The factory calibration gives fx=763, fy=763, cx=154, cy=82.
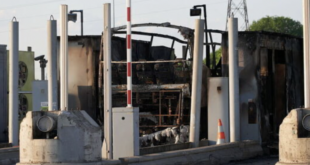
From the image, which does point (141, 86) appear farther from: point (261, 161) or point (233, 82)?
point (261, 161)

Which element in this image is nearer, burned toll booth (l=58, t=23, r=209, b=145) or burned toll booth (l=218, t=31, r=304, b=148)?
burned toll booth (l=218, t=31, r=304, b=148)

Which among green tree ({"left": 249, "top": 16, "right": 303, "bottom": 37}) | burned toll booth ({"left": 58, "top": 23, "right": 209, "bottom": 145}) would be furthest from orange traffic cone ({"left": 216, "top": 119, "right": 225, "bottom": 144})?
green tree ({"left": 249, "top": 16, "right": 303, "bottom": 37})

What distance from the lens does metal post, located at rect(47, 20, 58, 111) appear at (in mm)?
15749

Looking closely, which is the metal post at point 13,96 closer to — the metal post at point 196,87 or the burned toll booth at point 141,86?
the burned toll booth at point 141,86

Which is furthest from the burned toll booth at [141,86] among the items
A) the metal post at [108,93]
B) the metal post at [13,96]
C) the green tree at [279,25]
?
the green tree at [279,25]

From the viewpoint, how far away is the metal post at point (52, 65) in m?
15.7

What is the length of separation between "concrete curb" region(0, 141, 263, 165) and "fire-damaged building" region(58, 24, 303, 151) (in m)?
0.95

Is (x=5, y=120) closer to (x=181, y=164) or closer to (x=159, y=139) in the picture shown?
(x=159, y=139)

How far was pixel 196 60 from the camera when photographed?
59.2ft

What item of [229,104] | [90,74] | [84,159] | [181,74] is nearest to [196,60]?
[229,104]

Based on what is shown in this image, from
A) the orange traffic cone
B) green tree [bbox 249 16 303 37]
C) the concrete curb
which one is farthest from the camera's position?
green tree [bbox 249 16 303 37]

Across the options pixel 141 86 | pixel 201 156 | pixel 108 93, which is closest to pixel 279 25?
pixel 141 86

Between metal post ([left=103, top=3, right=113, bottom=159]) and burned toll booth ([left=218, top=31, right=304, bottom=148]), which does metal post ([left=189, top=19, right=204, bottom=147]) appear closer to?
burned toll booth ([left=218, top=31, right=304, bottom=148])

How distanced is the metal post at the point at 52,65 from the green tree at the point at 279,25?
98760 millimetres
